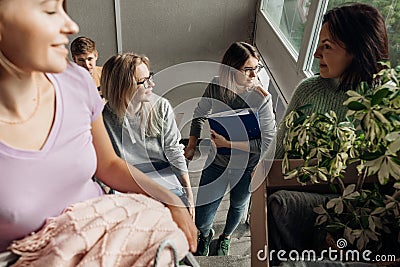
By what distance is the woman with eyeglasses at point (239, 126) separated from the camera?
1833 millimetres

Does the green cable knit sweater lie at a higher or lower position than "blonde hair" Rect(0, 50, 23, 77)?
lower

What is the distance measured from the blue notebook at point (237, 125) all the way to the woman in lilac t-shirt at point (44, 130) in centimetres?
112

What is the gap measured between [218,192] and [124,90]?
28.1 inches

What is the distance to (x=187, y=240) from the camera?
662 millimetres

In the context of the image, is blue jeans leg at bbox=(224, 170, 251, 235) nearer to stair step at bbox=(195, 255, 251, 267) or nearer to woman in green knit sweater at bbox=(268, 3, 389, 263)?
stair step at bbox=(195, 255, 251, 267)

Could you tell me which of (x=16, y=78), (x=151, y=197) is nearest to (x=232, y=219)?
(x=151, y=197)

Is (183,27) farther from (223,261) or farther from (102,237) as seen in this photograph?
(102,237)

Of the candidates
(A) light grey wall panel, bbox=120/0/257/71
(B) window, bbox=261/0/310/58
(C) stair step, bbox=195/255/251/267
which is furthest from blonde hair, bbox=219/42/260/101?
(A) light grey wall panel, bbox=120/0/257/71

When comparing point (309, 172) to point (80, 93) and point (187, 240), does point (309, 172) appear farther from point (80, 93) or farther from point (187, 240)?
point (80, 93)

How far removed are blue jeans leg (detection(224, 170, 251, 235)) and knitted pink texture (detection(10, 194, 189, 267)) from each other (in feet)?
4.44

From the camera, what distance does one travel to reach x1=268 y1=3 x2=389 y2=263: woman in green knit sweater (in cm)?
98

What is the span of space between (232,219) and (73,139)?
1.56 m

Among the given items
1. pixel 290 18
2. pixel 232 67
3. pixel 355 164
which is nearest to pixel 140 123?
pixel 232 67

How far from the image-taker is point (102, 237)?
593mm
